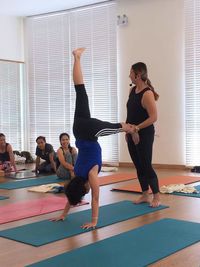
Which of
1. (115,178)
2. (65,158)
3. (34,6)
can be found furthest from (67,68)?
(115,178)

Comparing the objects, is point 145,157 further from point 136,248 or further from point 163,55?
point 163,55

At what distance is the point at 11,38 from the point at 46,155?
330 cm

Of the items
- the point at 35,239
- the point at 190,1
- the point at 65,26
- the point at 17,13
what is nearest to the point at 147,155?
the point at 35,239

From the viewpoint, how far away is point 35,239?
9.92ft

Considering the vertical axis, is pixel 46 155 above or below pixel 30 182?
above

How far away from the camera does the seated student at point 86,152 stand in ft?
10.6

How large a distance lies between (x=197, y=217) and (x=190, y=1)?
168 inches

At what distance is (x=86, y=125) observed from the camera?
336 centimetres

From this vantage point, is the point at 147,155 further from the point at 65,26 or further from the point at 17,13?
the point at 17,13

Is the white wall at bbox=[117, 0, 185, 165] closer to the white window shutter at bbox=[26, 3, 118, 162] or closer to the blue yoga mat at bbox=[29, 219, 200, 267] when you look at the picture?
the white window shutter at bbox=[26, 3, 118, 162]

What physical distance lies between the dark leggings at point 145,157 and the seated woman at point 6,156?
124 inches

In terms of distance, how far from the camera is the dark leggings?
3.87 m

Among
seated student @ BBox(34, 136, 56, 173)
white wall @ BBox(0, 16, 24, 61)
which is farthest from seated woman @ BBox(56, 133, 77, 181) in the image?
white wall @ BBox(0, 16, 24, 61)

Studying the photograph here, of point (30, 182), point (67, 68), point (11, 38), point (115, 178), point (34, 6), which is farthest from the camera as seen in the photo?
point (11, 38)
